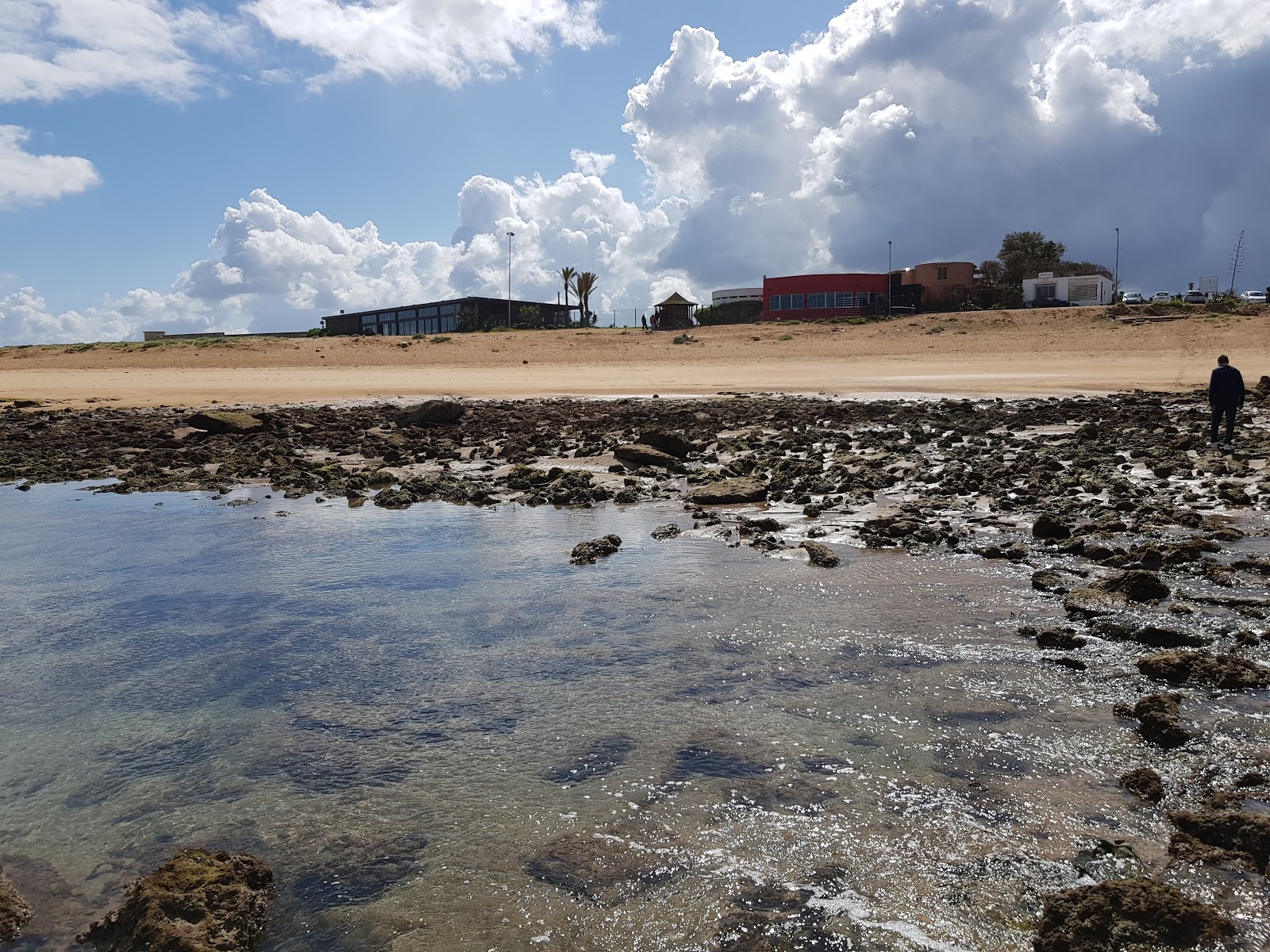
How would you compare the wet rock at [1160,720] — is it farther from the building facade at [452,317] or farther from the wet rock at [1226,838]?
the building facade at [452,317]

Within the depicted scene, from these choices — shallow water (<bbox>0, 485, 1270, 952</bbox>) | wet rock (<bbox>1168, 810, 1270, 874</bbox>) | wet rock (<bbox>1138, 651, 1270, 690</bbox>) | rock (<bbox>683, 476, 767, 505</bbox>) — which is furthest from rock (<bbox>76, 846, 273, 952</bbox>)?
rock (<bbox>683, 476, 767, 505</bbox>)

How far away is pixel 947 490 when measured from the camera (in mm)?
13766

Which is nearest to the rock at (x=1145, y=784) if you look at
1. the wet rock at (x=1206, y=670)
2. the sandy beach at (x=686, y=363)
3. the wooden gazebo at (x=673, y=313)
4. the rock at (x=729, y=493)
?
the wet rock at (x=1206, y=670)

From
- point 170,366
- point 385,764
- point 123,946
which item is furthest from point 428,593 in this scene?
point 170,366

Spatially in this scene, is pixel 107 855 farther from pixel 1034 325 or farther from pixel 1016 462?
pixel 1034 325

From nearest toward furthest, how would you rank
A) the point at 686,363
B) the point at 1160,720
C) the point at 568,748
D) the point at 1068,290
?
the point at 1160,720 < the point at 568,748 < the point at 686,363 < the point at 1068,290

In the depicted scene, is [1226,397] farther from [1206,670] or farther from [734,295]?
[734,295]

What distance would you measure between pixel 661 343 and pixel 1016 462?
42992 mm

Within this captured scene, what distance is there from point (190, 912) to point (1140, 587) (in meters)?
7.18

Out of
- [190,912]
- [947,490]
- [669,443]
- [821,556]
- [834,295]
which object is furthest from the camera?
[834,295]

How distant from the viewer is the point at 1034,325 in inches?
2122

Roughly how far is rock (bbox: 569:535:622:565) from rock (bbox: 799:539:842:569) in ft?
6.77

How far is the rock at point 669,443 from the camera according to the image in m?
18.1

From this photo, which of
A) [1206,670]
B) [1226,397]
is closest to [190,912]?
[1206,670]
